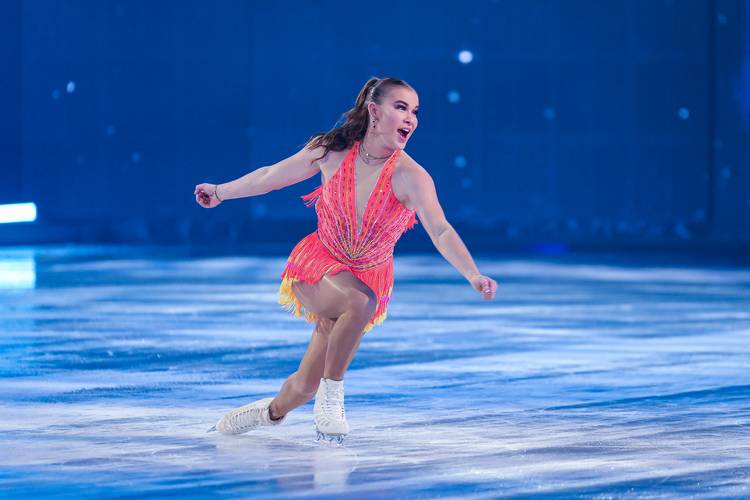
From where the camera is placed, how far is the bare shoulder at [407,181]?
5613mm

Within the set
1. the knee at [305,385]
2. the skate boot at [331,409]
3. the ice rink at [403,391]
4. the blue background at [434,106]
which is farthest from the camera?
the blue background at [434,106]

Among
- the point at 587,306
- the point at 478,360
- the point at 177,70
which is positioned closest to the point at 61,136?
the point at 177,70

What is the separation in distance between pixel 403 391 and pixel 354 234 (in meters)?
1.67

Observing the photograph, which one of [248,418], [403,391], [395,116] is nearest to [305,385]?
[248,418]

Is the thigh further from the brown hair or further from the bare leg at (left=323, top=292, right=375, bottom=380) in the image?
the brown hair

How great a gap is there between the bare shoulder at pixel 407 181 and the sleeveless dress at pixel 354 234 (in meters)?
0.03

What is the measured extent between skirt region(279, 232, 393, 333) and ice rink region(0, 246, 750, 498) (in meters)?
0.55

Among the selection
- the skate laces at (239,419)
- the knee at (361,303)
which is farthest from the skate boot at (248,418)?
the knee at (361,303)

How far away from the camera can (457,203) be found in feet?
59.0

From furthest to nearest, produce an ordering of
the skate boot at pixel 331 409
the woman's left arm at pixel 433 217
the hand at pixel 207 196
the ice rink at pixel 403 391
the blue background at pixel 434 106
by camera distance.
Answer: the blue background at pixel 434 106 < the hand at pixel 207 196 < the skate boot at pixel 331 409 < the woman's left arm at pixel 433 217 < the ice rink at pixel 403 391

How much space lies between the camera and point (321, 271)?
18.7ft

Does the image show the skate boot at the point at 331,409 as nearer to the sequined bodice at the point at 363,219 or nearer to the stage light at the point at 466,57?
the sequined bodice at the point at 363,219

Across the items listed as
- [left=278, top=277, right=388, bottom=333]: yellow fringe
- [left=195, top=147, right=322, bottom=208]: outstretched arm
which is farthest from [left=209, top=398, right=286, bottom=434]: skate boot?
[left=195, top=147, right=322, bottom=208]: outstretched arm

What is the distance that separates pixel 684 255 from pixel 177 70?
20.9 feet
